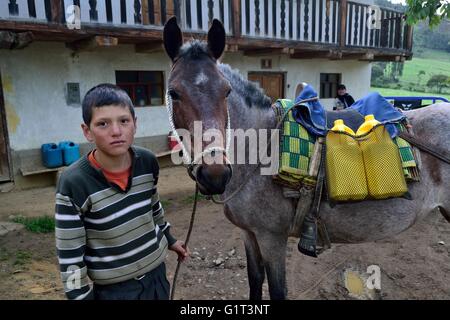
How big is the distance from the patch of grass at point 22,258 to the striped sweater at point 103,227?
111 inches

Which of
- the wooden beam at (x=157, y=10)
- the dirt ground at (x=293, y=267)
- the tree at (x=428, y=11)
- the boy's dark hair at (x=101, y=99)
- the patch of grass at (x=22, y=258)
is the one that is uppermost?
the wooden beam at (x=157, y=10)

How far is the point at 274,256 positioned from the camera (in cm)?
233

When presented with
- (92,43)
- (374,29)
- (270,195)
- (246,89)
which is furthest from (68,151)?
(374,29)

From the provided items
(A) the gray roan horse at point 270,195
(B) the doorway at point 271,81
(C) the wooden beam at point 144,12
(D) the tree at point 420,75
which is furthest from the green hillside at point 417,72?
(A) the gray roan horse at point 270,195

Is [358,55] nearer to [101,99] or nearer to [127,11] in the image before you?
[127,11]

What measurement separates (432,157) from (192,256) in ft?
8.47

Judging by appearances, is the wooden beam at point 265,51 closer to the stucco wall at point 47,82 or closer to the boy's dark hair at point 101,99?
the stucco wall at point 47,82

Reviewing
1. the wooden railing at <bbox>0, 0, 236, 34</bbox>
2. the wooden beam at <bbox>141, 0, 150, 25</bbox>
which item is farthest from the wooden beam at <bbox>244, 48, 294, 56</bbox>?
the wooden beam at <bbox>141, 0, 150, 25</bbox>

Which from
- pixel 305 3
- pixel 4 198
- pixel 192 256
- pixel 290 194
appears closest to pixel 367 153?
pixel 290 194

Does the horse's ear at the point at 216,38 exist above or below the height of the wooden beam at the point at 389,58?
below

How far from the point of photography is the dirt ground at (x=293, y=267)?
3061mm

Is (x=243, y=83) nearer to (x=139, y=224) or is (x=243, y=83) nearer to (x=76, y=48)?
(x=139, y=224)

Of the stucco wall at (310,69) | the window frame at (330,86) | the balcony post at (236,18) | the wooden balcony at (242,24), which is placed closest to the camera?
the wooden balcony at (242,24)

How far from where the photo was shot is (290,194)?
2203 millimetres
